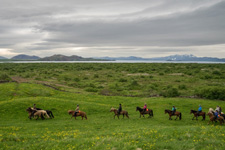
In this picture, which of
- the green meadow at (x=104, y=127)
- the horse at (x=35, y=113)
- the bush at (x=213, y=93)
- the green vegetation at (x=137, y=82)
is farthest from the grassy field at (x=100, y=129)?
the green vegetation at (x=137, y=82)

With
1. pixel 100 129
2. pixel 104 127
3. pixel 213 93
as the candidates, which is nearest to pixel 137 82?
pixel 213 93

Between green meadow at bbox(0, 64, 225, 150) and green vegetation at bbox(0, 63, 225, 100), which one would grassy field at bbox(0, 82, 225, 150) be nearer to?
green meadow at bbox(0, 64, 225, 150)

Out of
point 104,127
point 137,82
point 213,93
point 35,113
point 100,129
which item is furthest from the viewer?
point 137,82

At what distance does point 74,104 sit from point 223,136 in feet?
77.5

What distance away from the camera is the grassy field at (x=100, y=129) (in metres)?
12.7

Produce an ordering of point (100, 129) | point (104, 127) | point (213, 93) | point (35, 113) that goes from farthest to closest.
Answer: point (213, 93) → point (35, 113) → point (104, 127) → point (100, 129)

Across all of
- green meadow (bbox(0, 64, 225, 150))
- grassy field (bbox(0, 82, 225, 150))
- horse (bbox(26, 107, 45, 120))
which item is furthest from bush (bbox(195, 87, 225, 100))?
horse (bbox(26, 107, 45, 120))

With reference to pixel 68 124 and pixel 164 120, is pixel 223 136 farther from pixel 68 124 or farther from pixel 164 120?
pixel 68 124

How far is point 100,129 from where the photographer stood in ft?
62.7

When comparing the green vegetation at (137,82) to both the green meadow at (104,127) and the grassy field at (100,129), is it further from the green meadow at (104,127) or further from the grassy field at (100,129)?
the grassy field at (100,129)

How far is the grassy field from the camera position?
41.7ft

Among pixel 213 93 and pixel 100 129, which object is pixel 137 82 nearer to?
pixel 213 93

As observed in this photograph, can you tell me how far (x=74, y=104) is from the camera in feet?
102

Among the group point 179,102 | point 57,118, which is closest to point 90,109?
point 57,118
